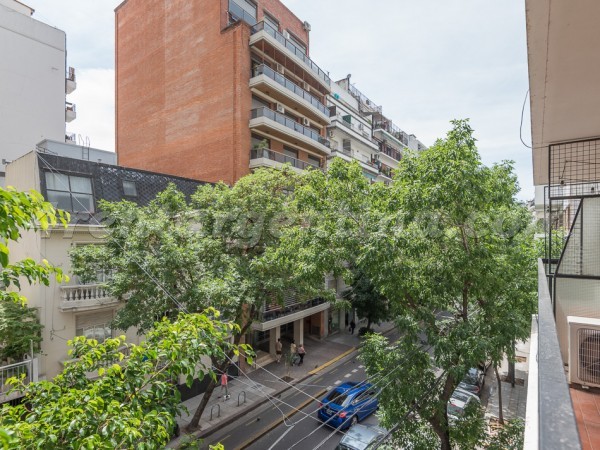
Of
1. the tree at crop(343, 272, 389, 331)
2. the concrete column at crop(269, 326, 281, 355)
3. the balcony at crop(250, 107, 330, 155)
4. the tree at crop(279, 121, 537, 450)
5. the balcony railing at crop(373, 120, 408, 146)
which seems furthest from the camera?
the balcony railing at crop(373, 120, 408, 146)

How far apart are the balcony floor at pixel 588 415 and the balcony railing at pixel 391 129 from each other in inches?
1380

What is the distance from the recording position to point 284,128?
21781 mm

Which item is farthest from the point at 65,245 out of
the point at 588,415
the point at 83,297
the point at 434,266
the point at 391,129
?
the point at 391,129

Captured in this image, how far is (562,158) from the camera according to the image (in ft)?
15.9

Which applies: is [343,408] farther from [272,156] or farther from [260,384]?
[272,156]

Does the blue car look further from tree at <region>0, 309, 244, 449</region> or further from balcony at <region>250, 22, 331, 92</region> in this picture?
balcony at <region>250, 22, 331, 92</region>

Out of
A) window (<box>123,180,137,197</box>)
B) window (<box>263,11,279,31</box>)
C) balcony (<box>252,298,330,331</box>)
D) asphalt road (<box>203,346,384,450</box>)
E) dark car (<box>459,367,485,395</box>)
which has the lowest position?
asphalt road (<box>203,346,384,450</box>)

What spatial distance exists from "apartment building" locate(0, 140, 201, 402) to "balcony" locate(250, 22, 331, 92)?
12082mm

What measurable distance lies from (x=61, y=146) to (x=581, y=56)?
1913cm

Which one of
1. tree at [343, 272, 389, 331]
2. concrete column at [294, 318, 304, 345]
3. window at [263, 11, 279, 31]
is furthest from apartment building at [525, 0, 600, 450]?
window at [263, 11, 279, 31]

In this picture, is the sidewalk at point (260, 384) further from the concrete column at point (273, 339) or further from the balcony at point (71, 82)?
the balcony at point (71, 82)

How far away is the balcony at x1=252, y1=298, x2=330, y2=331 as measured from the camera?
1733 centimetres

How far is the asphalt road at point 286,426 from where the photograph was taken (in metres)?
12.1

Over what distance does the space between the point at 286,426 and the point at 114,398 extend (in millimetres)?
11844
